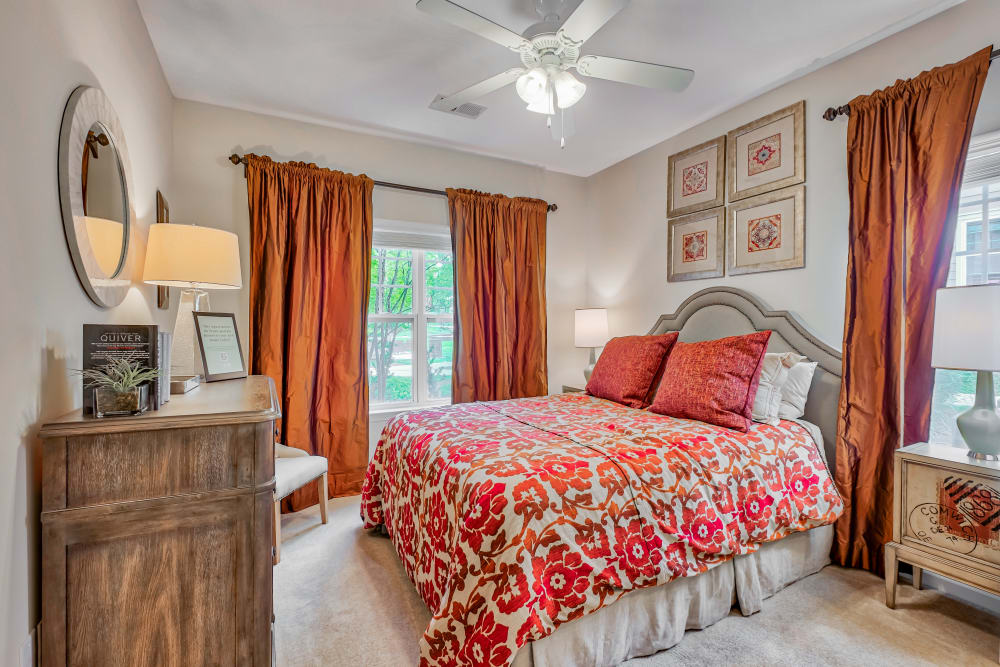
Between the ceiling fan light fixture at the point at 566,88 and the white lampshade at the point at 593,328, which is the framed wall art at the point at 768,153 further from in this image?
the ceiling fan light fixture at the point at 566,88

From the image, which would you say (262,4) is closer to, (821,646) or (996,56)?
(996,56)

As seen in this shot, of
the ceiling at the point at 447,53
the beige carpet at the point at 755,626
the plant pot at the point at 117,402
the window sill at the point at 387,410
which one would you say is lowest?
the beige carpet at the point at 755,626

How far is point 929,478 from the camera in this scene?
6.07ft

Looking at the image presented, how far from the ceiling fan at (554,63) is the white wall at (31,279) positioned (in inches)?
43.1

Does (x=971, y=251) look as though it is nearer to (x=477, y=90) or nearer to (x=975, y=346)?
(x=975, y=346)

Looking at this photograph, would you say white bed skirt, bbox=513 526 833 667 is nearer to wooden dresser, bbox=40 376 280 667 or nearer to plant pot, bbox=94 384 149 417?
wooden dresser, bbox=40 376 280 667

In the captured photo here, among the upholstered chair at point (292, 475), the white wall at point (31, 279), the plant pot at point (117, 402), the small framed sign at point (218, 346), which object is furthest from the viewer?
the upholstered chair at point (292, 475)

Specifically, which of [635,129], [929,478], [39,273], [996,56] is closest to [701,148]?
[635,129]

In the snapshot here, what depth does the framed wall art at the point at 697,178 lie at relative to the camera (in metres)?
3.15

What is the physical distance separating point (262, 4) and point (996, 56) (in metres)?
3.13

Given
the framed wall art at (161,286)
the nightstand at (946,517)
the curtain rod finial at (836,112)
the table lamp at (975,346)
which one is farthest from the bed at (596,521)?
the framed wall art at (161,286)

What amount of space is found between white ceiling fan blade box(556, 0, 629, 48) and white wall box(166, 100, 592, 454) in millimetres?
2026

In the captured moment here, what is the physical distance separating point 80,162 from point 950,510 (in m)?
3.22

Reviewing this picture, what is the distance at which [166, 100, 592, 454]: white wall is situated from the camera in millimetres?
2982
